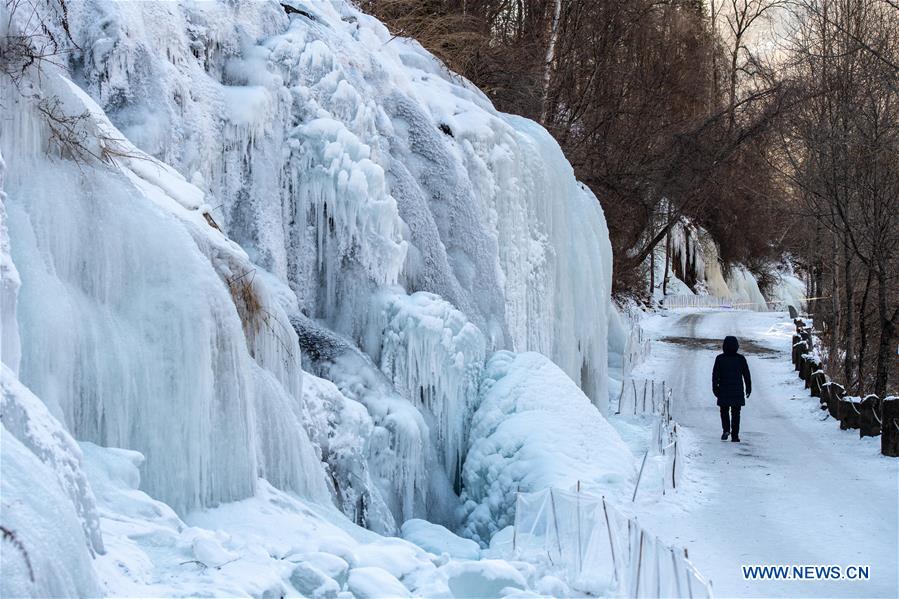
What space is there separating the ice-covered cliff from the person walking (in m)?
2.58

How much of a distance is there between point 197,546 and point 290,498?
1901 millimetres

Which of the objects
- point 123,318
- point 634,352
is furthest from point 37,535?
point 634,352

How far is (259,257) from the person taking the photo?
29.4ft

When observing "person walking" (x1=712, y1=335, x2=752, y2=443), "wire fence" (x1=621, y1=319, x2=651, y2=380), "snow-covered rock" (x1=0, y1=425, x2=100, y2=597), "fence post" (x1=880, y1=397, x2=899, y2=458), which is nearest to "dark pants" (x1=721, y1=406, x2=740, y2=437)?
"person walking" (x1=712, y1=335, x2=752, y2=443)

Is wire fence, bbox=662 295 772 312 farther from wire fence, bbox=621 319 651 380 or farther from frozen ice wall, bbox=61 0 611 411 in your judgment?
frozen ice wall, bbox=61 0 611 411

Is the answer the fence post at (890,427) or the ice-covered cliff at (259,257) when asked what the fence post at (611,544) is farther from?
the fence post at (890,427)

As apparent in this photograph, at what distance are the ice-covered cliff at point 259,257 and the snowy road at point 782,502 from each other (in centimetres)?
206

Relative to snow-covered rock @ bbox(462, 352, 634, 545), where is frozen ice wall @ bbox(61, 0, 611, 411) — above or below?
above

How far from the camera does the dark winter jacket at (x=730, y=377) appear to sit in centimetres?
1288

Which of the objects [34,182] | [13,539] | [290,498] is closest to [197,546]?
[13,539]

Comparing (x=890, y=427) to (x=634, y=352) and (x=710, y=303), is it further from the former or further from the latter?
(x=710, y=303)

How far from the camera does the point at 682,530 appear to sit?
Result: 8.55 meters

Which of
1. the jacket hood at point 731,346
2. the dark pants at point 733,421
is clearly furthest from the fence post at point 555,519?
the jacket hood at point 731,346

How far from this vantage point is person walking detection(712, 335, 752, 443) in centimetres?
1290
